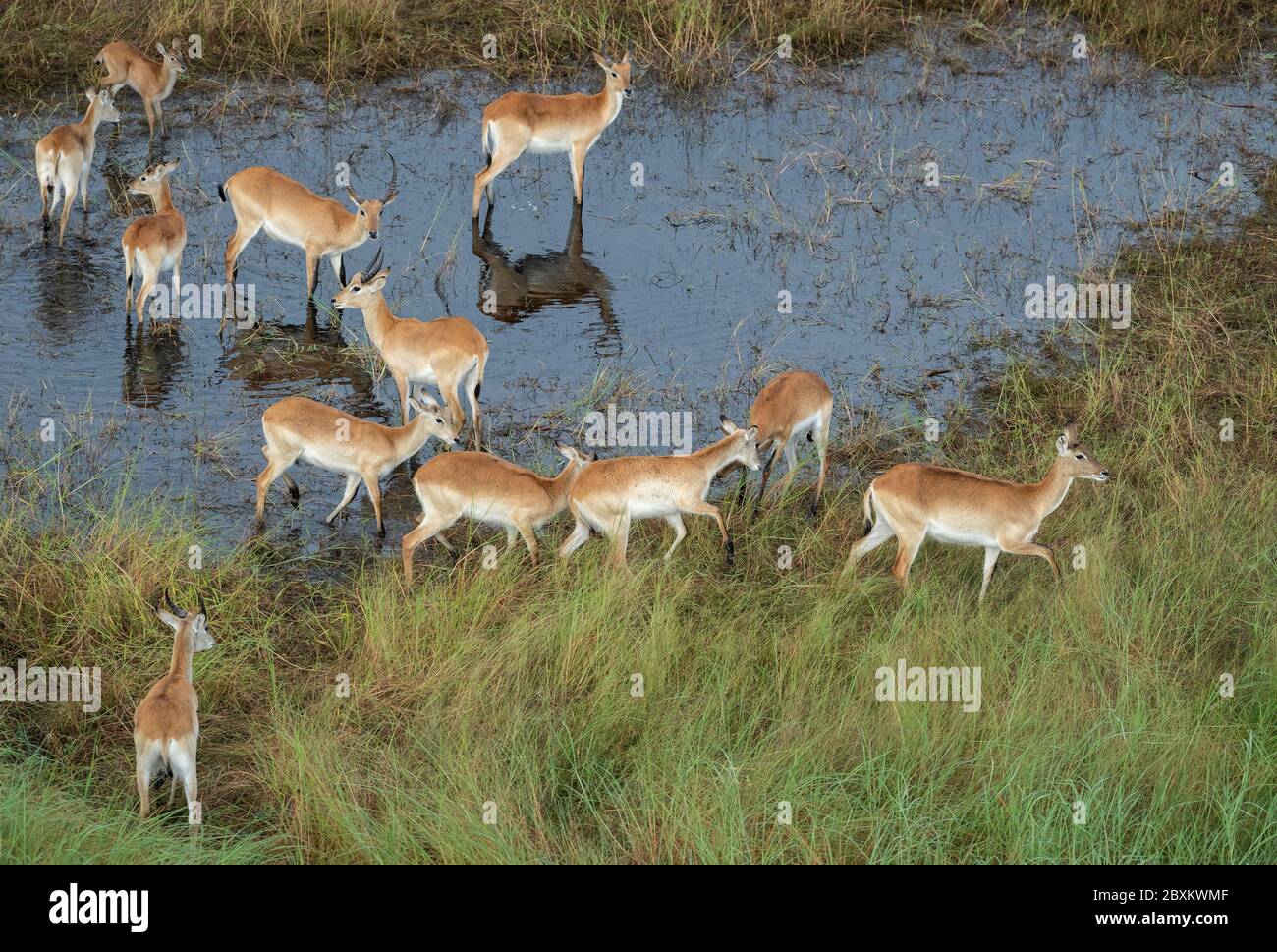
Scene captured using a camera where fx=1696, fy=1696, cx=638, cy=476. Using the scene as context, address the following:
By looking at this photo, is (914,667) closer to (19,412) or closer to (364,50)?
(19,412)

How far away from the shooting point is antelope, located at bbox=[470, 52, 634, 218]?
12.7 m

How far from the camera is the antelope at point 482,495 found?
8.11 metres

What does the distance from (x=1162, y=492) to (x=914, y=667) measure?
2.38 meters

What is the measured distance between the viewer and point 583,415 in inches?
387

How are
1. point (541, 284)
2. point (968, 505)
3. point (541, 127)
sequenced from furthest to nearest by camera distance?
1. point (541, 127)
2. point (541, 284)
3. point (968, 505)

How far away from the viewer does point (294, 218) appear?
11.2 metres

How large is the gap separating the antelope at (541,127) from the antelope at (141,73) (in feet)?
8.49

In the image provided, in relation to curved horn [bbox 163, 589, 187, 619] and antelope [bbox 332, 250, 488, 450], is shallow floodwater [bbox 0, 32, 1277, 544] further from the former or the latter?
curved horn [bbox 163, 589, 187, 619]

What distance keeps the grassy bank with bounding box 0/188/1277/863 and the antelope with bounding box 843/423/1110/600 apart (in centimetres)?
22

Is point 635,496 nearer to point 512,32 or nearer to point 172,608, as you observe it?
point 172,608

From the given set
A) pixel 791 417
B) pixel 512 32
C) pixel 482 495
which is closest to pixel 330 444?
pixel 482 495

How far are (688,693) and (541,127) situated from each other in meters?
6.91

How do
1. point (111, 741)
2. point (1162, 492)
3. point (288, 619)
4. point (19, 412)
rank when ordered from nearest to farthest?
point (111, 741)
point (288, 619)
point (1162, 492)
point (19, 412)

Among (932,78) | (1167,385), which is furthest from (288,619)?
(932,78)
